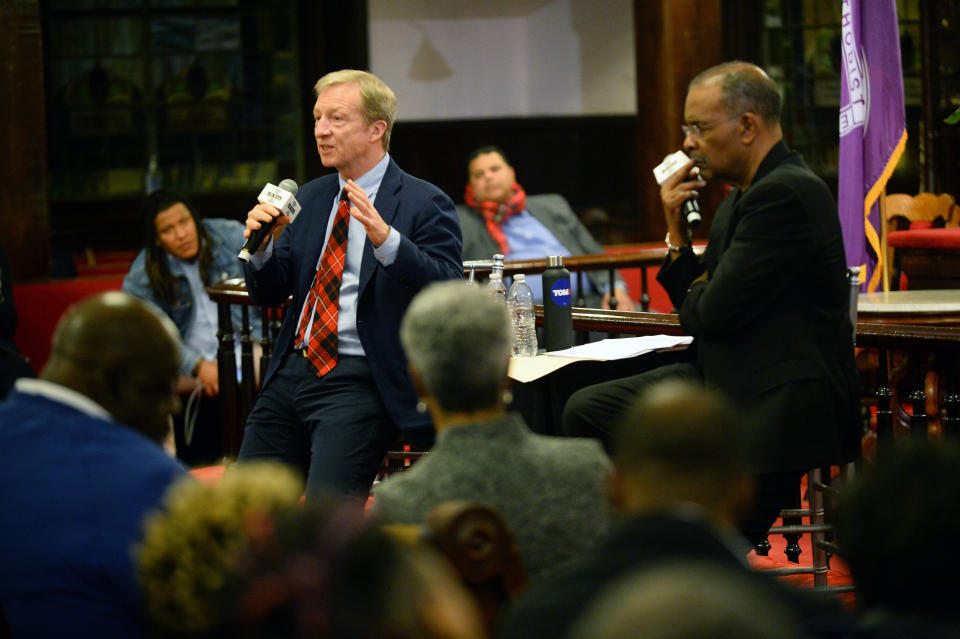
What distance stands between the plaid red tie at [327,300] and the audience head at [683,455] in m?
1.70

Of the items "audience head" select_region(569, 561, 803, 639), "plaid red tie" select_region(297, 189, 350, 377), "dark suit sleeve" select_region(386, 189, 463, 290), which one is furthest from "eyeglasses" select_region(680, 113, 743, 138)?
"audience head" select_region(569, 561, 803, 639)

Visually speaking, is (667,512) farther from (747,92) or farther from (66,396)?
(747,92)

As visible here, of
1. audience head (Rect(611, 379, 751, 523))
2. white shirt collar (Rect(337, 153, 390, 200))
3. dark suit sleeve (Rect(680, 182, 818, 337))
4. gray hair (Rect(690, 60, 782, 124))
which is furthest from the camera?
white shirt collar (Rect(337, 153, 390, 200))

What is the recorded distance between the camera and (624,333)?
13.6ft

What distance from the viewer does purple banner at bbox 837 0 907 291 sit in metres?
4.86

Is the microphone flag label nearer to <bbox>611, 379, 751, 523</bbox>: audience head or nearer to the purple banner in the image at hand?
<bbox>611, 379, 751, 523</bbox>: audience head

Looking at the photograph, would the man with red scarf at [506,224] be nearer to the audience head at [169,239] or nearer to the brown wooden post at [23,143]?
the audience head at [169,239]

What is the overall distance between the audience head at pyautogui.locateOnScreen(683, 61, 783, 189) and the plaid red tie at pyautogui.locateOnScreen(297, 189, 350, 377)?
87cm

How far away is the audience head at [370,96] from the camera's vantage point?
9.90ft

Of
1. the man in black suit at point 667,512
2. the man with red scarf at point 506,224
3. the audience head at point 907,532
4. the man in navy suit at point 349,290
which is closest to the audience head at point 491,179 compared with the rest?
the man with red scarf at point 506,224

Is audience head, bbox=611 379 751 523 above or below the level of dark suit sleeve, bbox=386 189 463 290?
below

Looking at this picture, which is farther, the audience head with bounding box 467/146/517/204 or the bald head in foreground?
the audience head with bounding box 467/146/517/204

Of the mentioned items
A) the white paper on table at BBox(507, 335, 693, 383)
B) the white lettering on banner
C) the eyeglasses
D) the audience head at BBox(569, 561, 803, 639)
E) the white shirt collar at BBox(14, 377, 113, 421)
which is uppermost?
the white lettering on banner

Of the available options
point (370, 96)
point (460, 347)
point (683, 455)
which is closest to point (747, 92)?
point (370, 96)
